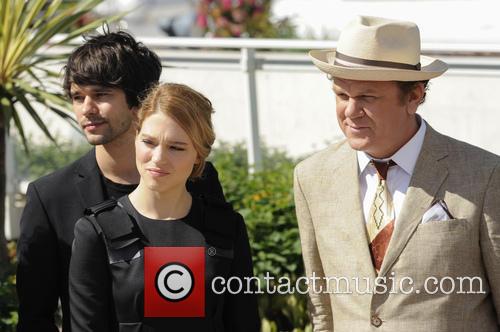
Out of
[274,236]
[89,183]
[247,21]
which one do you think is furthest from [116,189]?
[247,21]

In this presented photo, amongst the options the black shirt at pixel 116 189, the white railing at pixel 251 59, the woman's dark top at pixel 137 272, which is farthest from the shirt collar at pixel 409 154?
the white railing at pixel 251 59

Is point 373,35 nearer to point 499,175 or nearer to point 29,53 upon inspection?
point 499,175

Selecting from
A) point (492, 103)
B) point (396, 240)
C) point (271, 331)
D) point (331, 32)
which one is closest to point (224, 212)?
point (396, 240)

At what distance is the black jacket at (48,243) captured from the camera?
12.7ft

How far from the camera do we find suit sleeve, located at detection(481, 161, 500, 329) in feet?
11.6

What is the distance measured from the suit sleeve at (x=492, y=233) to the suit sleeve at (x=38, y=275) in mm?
1477

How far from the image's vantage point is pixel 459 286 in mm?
3531

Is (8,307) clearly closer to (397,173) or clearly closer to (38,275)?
Answer: (38,275)

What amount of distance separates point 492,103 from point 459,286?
2.92m

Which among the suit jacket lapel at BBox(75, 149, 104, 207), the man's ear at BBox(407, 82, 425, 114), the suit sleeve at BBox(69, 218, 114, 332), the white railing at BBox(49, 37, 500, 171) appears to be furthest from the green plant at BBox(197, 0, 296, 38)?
the suit sleeve at BBox(69, 218, 114, 332)

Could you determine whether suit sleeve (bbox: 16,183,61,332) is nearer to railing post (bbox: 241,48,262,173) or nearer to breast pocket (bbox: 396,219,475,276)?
breast pocket (bbox: 396,219,475,276)

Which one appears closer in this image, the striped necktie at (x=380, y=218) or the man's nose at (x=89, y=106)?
the striped necktie at (x=380, y=218)

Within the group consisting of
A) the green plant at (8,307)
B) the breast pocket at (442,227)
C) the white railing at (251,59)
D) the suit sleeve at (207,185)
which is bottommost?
the green plant at (8,307)

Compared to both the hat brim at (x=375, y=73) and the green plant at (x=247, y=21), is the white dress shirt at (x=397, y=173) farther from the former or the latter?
the green plant at (x=247, y=21)
